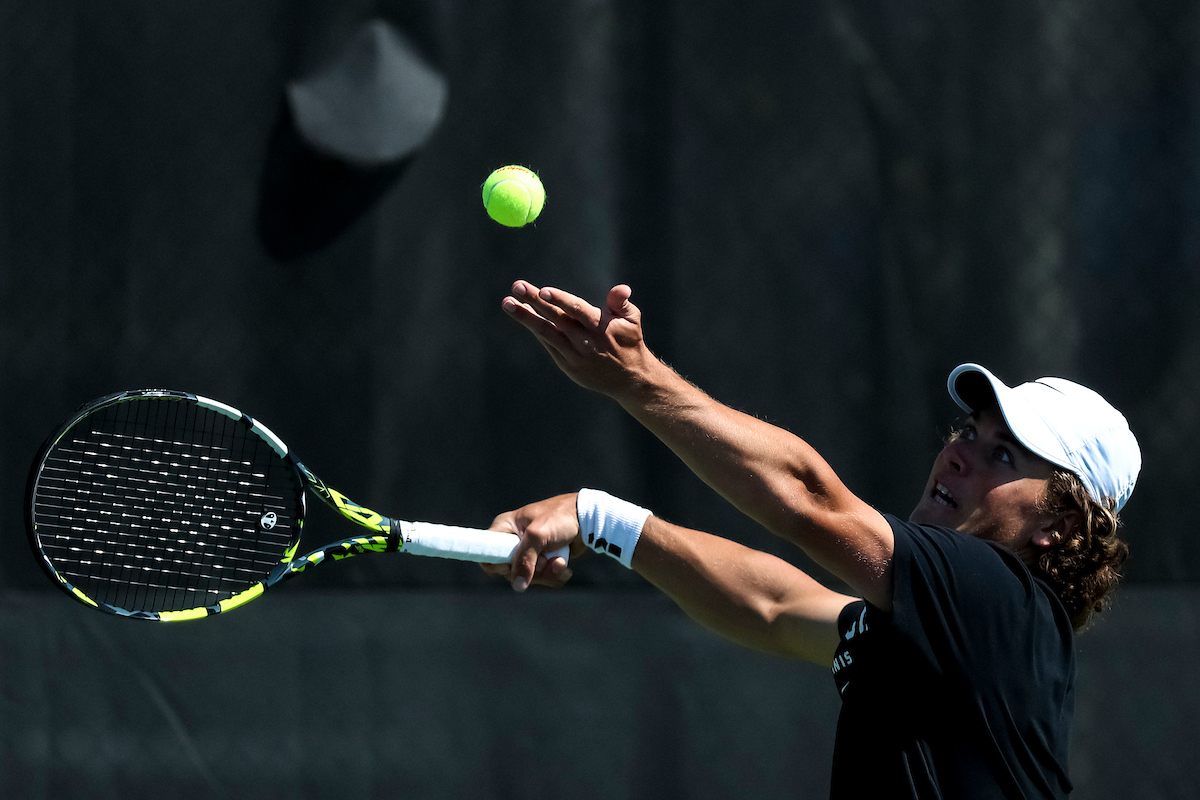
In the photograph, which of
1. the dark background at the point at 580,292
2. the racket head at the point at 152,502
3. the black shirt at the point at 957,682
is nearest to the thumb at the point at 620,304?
the black shirt at the point at 957,682

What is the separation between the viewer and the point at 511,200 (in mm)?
2775

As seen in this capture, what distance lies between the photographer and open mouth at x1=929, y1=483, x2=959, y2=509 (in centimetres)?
221

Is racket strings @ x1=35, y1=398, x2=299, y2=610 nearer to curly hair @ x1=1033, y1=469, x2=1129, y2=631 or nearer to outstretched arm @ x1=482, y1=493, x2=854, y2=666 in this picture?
outstretched arm @ x1=482, y1=493, x2=854, y2=666

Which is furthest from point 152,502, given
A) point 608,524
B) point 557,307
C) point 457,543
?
point 557,307

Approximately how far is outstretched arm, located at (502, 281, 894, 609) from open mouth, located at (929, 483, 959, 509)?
396mm

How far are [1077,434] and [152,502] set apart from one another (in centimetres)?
203

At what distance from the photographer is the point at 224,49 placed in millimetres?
3238

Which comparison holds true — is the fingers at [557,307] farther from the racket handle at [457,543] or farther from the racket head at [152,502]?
the racket head at [152,502]

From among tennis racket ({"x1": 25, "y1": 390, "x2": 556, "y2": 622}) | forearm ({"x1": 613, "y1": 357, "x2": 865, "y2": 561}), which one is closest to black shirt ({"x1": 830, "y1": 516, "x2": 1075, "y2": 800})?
forearm ({"x1": 613, "y1": 357, "x2": 865, "y2": 561})

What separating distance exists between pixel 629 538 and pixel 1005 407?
2.47 feet

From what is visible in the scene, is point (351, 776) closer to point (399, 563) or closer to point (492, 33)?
point (399, 563)

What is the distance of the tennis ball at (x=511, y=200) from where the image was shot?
2.79 m

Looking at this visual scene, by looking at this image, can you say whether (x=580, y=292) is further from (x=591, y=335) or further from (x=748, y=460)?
(x=748, y=460)

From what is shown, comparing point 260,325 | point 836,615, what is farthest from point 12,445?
point 836,615
